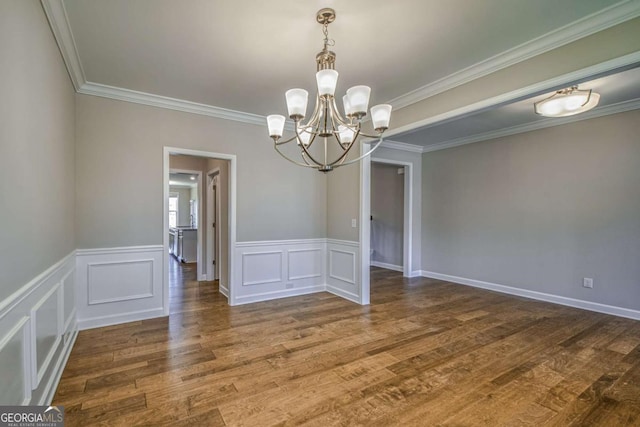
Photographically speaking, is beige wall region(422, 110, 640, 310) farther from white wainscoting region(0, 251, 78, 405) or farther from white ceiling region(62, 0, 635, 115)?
white wainscoting region(0, 251, 78, 405)

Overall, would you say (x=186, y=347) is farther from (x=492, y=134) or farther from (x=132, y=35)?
(x=492, y=134)

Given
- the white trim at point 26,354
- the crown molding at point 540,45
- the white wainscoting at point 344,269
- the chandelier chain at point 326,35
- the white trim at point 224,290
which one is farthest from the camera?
the white trim at point 224,290

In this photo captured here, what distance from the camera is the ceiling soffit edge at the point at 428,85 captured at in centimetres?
206

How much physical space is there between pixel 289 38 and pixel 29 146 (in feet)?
6.19

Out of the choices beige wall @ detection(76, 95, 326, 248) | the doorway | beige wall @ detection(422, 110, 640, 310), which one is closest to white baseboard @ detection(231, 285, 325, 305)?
beige wall @ detection(76, 95, 326, 248)

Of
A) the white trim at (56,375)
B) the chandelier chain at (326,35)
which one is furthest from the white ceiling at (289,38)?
the white trim at (56,375)

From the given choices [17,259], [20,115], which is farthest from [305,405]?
[20,115]

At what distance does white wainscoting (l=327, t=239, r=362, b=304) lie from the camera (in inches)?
172

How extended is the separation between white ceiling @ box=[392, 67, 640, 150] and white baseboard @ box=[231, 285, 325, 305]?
8.68 feet

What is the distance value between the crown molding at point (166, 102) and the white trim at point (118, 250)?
1.72 meters

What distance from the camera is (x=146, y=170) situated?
3639 mm

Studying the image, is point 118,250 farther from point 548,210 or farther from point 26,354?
point 548,210

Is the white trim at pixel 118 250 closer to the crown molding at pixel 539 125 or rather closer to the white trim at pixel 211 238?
the white trim at pixel 211 238

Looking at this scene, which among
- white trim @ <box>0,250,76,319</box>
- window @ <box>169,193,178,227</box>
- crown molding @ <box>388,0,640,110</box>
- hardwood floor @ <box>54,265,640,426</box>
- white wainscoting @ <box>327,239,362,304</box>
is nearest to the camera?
white trim @ <box>0,250,76,319</box>
